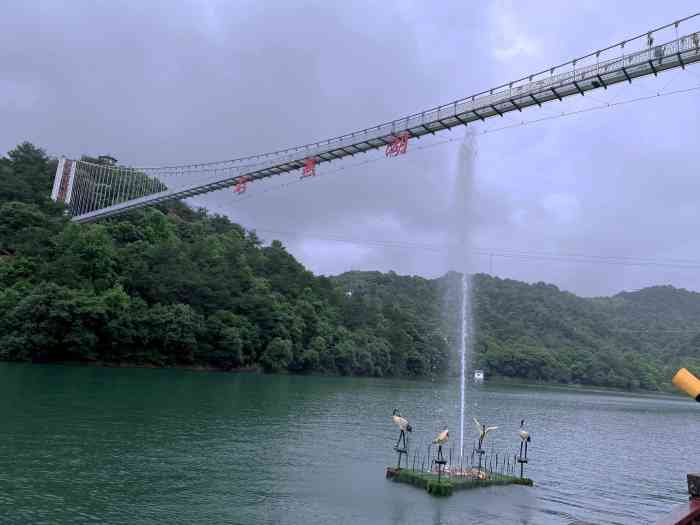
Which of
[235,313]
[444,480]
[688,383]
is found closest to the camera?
[688,383]

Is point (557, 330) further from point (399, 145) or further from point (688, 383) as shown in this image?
point (688, 383)

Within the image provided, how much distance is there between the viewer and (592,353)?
154 metres

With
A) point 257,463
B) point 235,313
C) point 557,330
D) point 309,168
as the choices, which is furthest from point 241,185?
point 557,330

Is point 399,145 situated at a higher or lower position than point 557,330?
lower

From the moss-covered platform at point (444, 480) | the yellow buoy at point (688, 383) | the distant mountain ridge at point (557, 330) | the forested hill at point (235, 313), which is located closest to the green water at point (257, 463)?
the moss-covered platform at point (444, 480)

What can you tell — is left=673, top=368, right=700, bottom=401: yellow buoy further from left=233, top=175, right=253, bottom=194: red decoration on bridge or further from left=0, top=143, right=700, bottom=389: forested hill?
left=233, top=175, right=253, bottom=194: red decoration on bridge

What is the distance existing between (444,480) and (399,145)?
52.5ft

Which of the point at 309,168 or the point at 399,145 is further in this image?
the point at 309,168

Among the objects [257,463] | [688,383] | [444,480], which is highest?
[688,383]

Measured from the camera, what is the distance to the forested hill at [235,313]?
233 feet

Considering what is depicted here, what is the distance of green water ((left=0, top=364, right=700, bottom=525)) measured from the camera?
18078mm

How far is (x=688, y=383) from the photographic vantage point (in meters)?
5.44

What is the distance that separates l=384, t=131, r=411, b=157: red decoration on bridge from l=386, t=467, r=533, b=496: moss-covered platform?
15.1 metres

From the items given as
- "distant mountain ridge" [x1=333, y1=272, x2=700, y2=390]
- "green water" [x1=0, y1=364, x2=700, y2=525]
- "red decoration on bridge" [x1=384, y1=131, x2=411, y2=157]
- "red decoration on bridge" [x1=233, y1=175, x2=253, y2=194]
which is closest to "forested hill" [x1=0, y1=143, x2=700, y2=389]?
"distant mountain ridge" [x1=333, y1=272, x2=700, y2=390]
